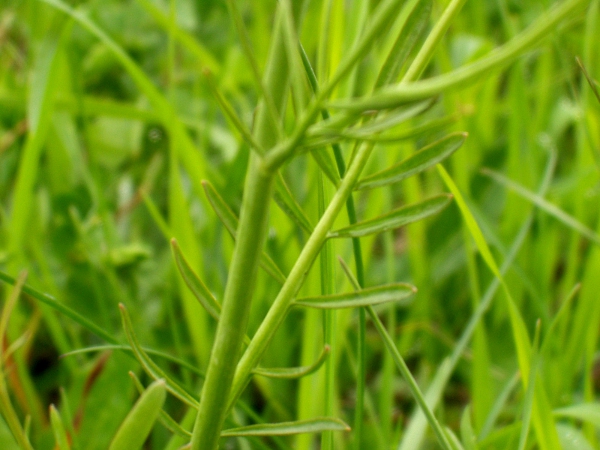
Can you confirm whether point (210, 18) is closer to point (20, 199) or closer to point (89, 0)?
point (89, 0)

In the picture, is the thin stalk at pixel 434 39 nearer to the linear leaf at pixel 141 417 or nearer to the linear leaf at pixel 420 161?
the linear leaf at pixel 420 161

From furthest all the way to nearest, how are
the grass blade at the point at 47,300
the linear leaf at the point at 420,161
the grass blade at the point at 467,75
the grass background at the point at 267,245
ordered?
the grass background at the point at 267,245 → the grass blade at the point at 47,300 → the linear leaf at the point at 420,161 → the grass blade at the point at 467,75

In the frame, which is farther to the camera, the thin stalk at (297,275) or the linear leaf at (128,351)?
the linear leaf at (128,351)

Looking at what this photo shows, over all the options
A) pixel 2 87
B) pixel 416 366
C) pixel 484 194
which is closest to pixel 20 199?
pixel 2 87

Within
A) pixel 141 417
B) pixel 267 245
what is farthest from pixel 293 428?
pixel 267 245

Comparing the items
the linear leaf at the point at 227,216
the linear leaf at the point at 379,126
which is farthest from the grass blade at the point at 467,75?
the linear leaf at the point at 227,216

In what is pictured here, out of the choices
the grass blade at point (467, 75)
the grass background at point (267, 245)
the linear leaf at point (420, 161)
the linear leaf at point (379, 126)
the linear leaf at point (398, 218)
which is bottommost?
the grass background at point (267, 245)

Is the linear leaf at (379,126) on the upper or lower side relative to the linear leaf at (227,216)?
upper

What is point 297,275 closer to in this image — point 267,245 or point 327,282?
point 327,282
